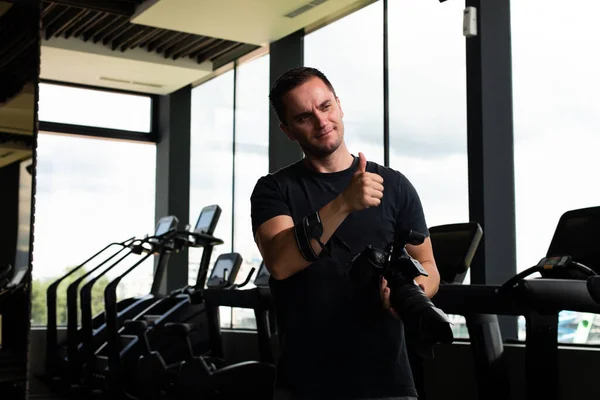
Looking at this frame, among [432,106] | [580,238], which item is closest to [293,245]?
[580,238]

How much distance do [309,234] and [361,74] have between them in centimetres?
503

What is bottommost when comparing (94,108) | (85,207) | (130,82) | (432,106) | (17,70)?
(17,70)

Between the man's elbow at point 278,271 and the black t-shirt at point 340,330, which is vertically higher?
the man's elbow at point 278,271

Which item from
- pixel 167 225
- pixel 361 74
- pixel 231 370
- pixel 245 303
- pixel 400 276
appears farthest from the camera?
pixel 167 225

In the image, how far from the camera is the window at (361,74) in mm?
6105

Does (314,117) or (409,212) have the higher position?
(314,117)

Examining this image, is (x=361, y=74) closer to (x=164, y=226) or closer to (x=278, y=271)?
(x=164, y=226)

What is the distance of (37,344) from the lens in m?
8.30

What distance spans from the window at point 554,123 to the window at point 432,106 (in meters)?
0.44

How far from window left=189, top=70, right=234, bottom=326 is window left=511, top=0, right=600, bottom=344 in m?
3.89

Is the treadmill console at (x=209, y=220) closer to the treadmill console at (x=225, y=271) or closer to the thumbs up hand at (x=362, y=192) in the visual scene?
the treadmill console at (x=225, y=271)

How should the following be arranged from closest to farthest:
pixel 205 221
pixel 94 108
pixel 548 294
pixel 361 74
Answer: pixel 548 294
pixel 361 74
pixel 205 221
pixel 94 108

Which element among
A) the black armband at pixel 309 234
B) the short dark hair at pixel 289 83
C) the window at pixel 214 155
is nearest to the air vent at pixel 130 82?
the window at pixel 214 155

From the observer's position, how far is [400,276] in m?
1.38
